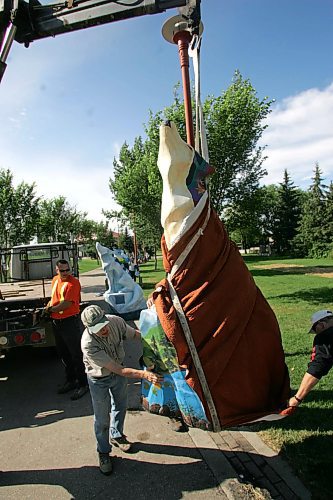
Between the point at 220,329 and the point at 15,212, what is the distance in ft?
52.3

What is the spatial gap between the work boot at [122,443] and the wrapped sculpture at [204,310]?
1.60 meters

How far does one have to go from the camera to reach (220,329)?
239 centimetres

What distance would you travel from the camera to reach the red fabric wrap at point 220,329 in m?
2.38

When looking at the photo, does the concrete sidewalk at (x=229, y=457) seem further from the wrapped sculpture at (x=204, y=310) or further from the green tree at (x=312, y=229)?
the green tree at (x=312, y=229)

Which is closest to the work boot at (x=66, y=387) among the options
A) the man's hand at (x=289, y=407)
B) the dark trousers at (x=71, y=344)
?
the dark trousers at (x=71, y=344)

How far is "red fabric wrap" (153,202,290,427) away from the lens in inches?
93.8

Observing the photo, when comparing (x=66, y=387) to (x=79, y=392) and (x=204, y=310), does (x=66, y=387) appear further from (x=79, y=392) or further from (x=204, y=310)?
(x=204, y=310)

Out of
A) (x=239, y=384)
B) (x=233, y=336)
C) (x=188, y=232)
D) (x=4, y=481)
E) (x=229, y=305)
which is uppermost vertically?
(x=188, y=232)

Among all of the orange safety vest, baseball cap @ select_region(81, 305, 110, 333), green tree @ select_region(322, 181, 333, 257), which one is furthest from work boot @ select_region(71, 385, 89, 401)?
green tree @ select_region(322, 181, 333, 257)

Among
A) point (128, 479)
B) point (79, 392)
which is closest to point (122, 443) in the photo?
point (128, 479)

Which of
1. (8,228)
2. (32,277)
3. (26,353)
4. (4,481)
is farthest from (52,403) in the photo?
(8,228)

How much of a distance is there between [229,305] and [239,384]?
1.82 feet

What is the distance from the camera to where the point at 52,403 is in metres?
4.82

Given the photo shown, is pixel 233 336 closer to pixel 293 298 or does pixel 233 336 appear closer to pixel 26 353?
pixel 26 353
